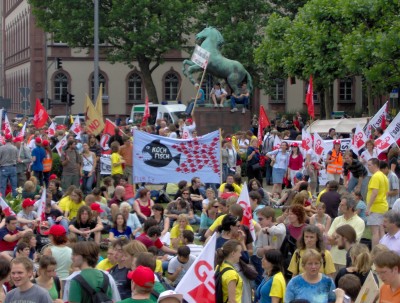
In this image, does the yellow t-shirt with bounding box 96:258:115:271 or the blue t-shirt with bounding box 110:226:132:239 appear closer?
the yellow t-shirt with bounding box 96:258:115:271

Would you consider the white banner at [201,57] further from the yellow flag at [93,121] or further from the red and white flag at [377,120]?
the red and white flag at [377,120]

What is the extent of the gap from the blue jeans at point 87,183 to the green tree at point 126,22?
30641 mm

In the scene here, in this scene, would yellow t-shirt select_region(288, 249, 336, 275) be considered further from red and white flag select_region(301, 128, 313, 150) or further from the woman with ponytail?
red and white flag select_region(301, 128, 313, 150)

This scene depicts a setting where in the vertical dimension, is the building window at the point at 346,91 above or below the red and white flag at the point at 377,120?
above

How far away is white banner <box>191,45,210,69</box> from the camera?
30062 mm

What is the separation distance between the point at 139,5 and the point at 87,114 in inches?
975

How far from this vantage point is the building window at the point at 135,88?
68.3m

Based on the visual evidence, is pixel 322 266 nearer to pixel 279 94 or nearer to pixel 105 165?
pixel 105 165

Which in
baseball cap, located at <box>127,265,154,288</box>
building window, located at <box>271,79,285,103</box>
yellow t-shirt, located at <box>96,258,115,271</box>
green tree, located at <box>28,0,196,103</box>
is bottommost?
yellow t-shirt, located at <box>96,258,115,271</box>

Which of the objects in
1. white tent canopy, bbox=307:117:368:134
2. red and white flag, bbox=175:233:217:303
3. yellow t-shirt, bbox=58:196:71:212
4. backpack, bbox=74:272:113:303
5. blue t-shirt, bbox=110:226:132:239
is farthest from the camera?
white tent canopy, bbox=307:117:368:134

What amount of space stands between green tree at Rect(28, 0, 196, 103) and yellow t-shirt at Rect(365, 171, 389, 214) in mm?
38784

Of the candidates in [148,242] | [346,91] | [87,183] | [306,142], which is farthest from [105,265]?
[346,91]

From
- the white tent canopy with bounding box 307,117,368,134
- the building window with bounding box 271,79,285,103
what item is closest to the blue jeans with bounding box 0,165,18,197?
the white tent canopy with bounding box 307,117,368,134

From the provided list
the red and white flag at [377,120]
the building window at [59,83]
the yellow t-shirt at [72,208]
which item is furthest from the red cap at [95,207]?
the building window at [59,83]
